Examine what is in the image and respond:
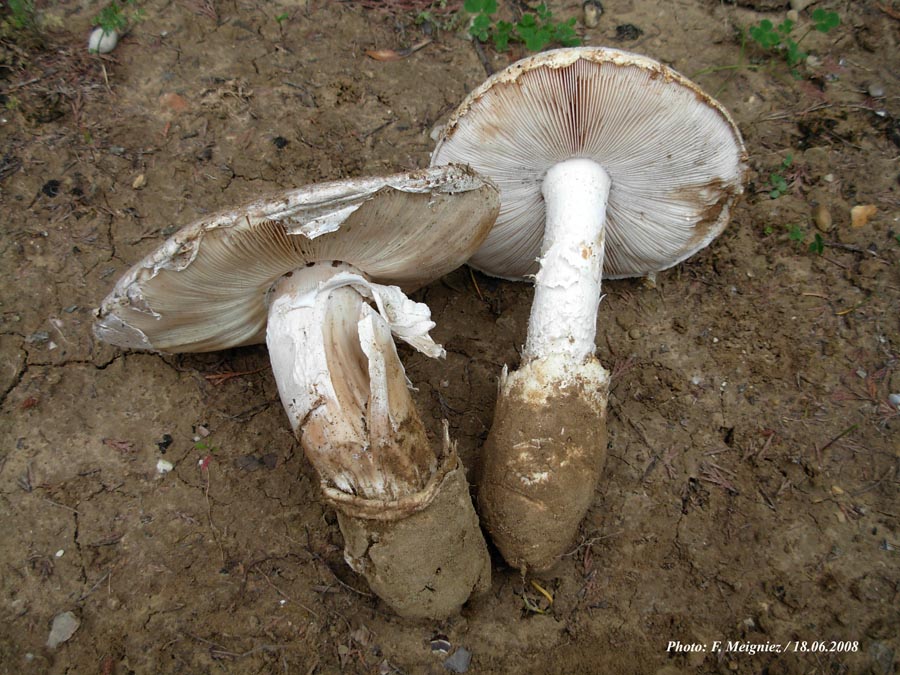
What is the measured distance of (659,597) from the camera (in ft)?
8.30

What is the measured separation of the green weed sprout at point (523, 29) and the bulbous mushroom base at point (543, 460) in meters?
2.30

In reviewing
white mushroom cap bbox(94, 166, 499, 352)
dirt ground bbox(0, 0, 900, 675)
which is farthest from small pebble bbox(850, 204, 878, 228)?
white mushroom cap bbox(94, 166, 499, 352)

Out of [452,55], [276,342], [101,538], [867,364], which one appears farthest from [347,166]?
[867,364]

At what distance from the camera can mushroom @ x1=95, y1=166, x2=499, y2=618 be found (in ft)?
6.94

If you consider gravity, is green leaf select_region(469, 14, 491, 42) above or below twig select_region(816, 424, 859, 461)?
above

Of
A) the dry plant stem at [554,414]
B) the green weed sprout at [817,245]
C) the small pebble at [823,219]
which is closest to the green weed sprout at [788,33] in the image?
the small pebble at [823,219]

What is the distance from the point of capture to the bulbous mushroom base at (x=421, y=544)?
2.21 m

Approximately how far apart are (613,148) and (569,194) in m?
0.26

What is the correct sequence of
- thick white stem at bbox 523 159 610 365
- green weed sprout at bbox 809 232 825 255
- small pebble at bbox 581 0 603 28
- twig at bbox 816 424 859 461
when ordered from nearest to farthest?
thick white stem at bbox 523 159 610 365, twig at bbox 816 424 859 461, green weed sprout at bbox 809 232 825 255, small pebble at bbox 581 0 603 28

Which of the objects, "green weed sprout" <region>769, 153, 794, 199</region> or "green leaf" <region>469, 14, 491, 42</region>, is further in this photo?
"green leaf" <region>469, 14, 491, 42</region>

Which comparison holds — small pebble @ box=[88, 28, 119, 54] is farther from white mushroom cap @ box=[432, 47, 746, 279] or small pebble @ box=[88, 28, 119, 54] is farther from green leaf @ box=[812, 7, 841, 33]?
green leaf @ box=[812, 7, 841, 33]

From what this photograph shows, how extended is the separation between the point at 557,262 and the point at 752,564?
4.96ft

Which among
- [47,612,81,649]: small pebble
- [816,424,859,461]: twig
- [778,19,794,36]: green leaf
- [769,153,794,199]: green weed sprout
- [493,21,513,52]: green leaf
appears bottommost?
[816,424,859,461]: twig

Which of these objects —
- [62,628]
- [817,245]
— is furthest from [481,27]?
[62,628]
